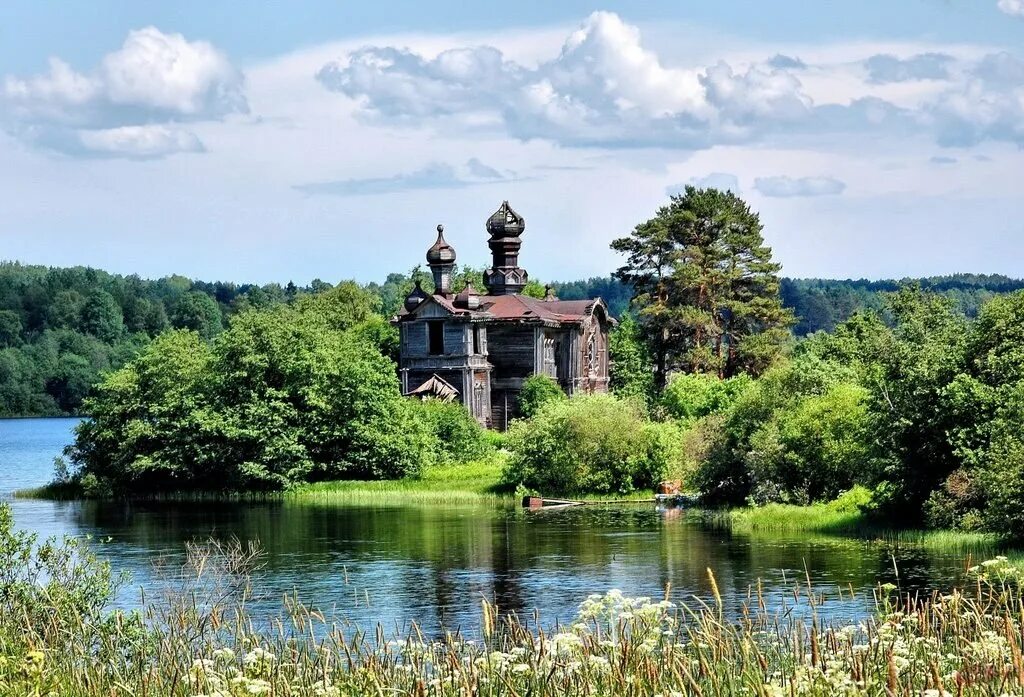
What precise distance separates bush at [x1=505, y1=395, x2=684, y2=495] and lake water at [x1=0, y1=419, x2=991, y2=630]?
3.24 meters

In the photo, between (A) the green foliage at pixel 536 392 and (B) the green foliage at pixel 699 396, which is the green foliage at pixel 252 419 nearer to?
(B) the green foliage at pixel 699 396

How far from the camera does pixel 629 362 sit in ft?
282

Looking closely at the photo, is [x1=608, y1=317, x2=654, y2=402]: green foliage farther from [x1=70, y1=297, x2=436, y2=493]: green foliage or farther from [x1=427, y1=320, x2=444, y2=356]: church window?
[x1=70, y1=297, x2=436, y2=493]: green foliage

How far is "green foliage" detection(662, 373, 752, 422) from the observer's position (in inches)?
2484

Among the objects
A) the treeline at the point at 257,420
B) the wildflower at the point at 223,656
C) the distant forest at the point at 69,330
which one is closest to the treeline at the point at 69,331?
the distant forest at the point at 69,330

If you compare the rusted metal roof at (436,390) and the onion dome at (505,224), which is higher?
the onion dome at (505,224)

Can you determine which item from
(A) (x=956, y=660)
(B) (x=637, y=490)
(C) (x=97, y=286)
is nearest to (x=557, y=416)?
(B) (x=637, y=490)

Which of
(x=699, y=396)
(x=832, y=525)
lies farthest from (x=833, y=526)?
(x=699, y=396)

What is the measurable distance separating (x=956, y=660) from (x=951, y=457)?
25628 mm

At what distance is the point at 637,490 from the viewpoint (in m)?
54.2

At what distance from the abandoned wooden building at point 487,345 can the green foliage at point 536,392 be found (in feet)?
3.98

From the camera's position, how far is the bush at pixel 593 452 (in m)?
53.9

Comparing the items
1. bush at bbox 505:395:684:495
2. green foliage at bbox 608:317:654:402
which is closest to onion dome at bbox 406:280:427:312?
green foliage at bbox 608:317:654:402

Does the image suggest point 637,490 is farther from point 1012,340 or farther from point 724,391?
point 1012,340
